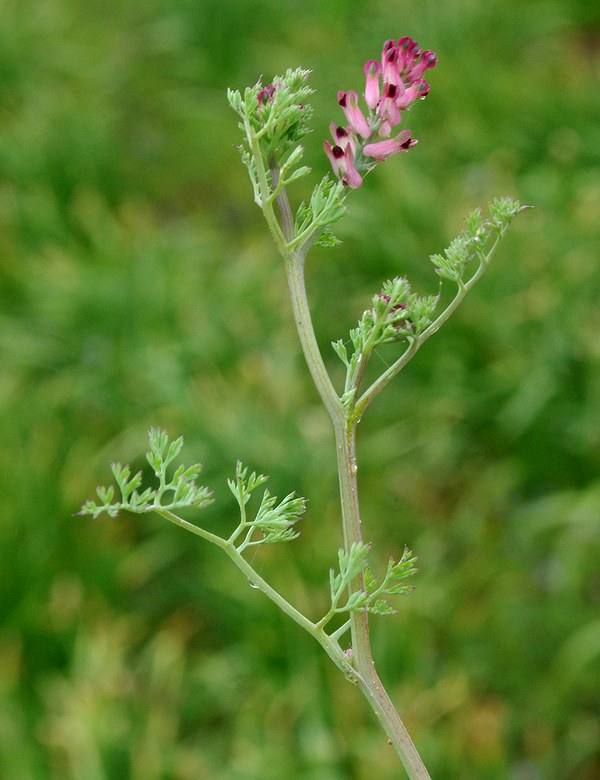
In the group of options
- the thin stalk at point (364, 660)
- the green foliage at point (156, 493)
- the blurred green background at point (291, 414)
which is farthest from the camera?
the blurred green background at point (291, 414)

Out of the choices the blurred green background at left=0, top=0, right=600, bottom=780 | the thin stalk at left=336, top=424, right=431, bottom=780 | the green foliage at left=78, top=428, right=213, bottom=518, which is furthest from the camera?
the blurred green background at left=0, top=0, right=600, bottom=780

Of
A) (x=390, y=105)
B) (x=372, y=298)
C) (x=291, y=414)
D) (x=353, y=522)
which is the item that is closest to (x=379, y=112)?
(x=390, y=105)

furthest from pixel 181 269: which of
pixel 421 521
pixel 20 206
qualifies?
pixel 421 521

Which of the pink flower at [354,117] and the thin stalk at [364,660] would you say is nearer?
the thin stalk at [364,660]

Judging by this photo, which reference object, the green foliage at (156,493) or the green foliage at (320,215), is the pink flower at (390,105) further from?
the green foliage at (156,493)

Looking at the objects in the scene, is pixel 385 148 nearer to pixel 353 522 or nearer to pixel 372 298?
pixel 372 298

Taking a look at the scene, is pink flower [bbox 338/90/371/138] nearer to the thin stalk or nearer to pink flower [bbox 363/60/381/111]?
pink flower [bbox 363/60/381/111]

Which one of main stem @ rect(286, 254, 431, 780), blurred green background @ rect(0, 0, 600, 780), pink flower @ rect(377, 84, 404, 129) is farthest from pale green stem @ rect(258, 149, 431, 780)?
blurred green background @ rect(0, 0, 600, 780)

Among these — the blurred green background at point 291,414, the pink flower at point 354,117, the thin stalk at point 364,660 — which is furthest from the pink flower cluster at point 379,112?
Answer: the blurred green background at point 291,414
